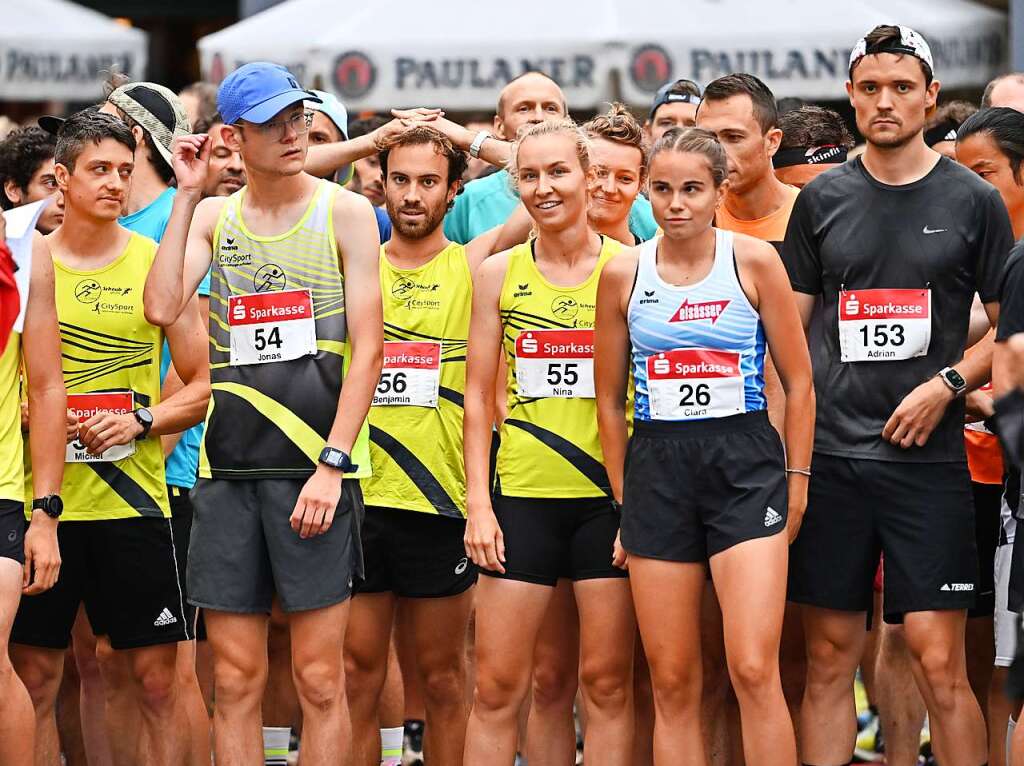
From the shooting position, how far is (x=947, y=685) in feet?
18.8

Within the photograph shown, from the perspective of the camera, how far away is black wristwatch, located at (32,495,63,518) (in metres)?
5.77

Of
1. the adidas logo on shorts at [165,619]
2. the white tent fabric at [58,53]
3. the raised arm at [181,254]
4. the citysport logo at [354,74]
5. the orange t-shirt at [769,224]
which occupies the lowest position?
the adidas logo on shorts at [165,619]

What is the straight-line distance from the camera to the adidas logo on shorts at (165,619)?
6203 mm

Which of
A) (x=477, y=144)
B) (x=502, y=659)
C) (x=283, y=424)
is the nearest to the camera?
(x=283, y=424)

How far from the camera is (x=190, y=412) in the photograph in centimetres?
623

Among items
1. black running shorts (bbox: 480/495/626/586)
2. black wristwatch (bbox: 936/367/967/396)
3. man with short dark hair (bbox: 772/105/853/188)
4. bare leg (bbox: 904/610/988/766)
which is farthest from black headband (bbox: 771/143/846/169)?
bare leg (bbox: 904/610/988/766)

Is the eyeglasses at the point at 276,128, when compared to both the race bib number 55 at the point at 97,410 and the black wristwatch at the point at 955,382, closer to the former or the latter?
the race bib number 55 at the point at 97,410

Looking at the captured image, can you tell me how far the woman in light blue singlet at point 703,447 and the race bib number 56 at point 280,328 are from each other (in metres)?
0.97

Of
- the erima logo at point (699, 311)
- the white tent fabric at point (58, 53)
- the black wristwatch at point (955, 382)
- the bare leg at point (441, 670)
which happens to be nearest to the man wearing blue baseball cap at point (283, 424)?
the bare leg at point (441, 670)

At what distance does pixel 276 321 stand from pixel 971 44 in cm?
716

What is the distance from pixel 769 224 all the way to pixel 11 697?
2964 millimetres

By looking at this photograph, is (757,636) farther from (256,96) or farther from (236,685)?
(256,96)

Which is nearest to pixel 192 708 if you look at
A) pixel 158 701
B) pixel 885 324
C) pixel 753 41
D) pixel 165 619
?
pixel 158 701

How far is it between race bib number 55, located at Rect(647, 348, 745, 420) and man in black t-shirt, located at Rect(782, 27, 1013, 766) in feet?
1.72
